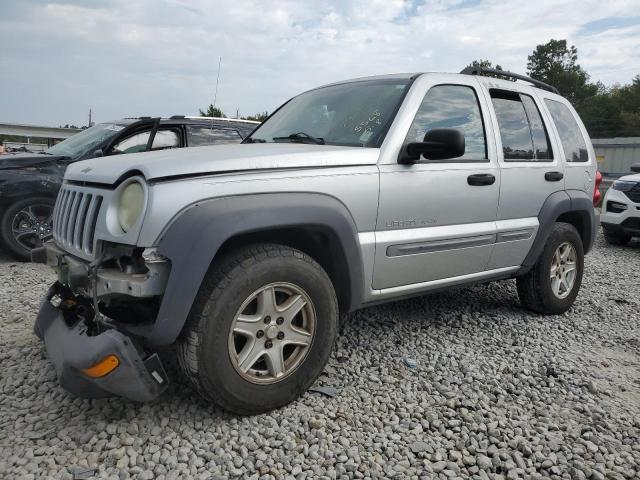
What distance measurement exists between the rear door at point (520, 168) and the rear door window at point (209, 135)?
125 inches

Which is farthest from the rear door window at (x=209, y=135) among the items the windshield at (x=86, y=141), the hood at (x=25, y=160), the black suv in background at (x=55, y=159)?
the hood at (x=25, y=160)

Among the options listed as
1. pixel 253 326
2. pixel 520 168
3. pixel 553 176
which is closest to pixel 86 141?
pixel 253 326

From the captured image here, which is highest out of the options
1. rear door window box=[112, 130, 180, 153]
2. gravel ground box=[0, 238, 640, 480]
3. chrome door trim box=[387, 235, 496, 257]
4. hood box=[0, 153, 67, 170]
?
rear door window box=[112, 130, 180, 153]

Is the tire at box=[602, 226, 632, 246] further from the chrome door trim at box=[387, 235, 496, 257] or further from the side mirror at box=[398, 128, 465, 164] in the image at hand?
the side mirror at box=[398, 128, 465, 164]

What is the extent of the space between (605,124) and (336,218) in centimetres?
4173

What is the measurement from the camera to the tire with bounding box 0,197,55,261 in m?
5.59

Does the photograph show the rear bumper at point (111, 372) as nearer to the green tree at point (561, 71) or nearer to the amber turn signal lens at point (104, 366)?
the amber turn signal lens at point (104, 366)

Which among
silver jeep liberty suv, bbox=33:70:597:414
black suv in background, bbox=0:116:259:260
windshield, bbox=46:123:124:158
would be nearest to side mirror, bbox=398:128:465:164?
silver jeep liberty suv, bbox=33:70:597:414

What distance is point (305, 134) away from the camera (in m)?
3.37

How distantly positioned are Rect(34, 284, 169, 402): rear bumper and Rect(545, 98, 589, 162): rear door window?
364 cm

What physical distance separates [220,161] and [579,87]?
6005 cm

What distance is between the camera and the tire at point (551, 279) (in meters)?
4.18

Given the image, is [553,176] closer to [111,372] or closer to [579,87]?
[111,372]

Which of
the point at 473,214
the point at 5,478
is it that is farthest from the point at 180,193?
the point at 473,214
